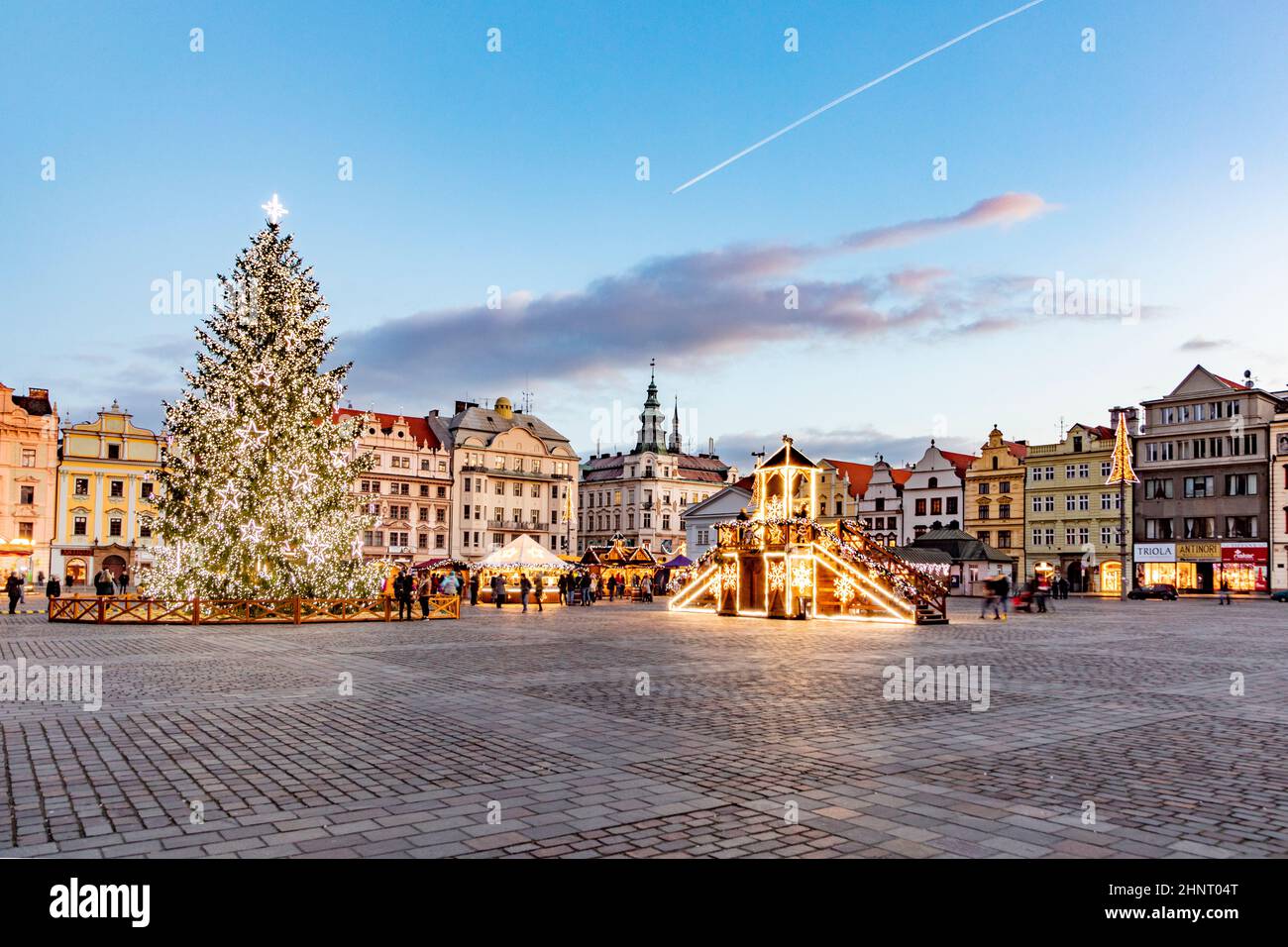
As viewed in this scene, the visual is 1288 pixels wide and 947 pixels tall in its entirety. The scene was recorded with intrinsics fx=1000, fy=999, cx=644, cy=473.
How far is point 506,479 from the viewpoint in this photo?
302 ft

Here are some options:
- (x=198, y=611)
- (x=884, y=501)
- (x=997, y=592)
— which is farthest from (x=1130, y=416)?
(x=198, y=611)

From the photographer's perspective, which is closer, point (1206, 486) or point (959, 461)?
point (1206, 486)

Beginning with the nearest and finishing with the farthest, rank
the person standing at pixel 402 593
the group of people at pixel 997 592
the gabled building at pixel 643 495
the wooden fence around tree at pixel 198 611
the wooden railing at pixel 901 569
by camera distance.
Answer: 1. the wooden fence around tree at pixel 198 611
2. the person standing at pixel 402 593
3. the wooden railing at pixel 901 569
4. the group of people at pixel 997 592
5. the gabled building at pixel 643 495

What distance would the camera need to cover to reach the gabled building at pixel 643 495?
350ft

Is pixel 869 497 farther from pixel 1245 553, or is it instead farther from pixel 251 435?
pixel 251 435

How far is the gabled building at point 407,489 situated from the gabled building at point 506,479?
1.44 meters

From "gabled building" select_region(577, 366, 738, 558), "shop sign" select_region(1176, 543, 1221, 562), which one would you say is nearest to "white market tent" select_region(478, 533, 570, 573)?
"shop sign" select_region(1176, 543, 1221, 562)

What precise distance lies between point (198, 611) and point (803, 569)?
17.9 m

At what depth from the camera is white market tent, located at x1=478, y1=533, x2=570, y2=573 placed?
41.5 m

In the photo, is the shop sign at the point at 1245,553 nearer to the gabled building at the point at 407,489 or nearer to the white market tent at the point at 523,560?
the white market tent at the point at 523,560

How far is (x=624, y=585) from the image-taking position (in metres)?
54.1

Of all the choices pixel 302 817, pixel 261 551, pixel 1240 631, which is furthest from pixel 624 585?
pixel 302 817

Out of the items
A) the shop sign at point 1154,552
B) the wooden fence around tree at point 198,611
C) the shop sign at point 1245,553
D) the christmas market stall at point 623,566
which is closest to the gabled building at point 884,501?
the shop sign at point 1154,552

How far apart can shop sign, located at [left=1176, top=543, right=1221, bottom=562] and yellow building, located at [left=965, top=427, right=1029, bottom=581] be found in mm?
11375
